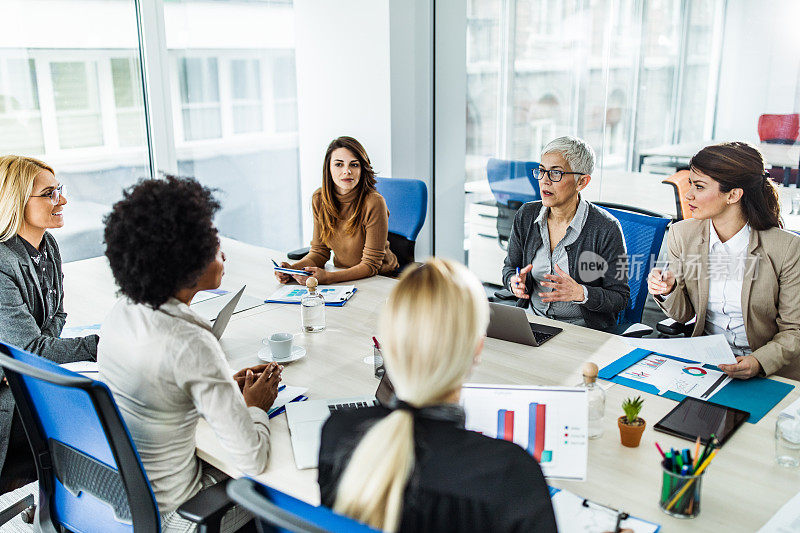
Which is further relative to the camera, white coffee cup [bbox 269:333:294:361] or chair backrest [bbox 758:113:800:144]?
chair backrest [bbox 758:113:800:144]

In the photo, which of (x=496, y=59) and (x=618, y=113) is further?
(x=496, y=59)

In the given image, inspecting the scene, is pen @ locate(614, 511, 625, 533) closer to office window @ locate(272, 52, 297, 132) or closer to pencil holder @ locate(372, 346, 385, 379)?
pencil holder @ locate(372, 346, 385, 379)

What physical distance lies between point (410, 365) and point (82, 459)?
1036mm

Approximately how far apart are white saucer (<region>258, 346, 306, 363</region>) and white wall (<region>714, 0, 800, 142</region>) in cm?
263

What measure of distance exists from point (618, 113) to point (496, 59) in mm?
931

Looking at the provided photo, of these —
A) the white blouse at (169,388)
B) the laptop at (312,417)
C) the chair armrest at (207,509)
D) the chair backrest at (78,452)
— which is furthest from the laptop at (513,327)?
the chair backrest at (78,452)

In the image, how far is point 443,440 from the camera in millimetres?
1103

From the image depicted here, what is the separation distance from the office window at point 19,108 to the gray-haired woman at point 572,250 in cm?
296

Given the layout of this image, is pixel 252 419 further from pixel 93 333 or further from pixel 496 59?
pixel 496 59

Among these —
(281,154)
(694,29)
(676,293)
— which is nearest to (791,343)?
(676,293)

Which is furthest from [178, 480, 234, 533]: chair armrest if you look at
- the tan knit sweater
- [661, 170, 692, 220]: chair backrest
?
[661, 170, 692, 220]: chair backrest

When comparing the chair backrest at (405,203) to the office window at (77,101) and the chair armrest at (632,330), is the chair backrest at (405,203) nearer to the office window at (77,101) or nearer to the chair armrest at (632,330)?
the chair armrest at (632,330)

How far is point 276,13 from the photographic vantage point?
4.89m

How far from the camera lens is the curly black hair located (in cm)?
154
